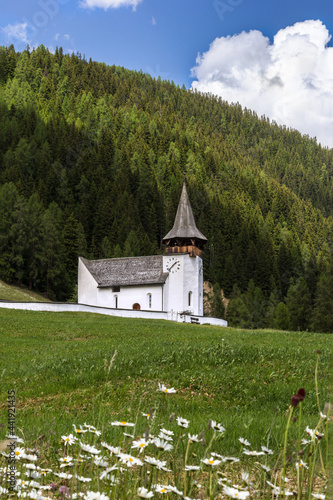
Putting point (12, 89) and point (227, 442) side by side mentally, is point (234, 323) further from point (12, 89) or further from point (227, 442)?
point (12, 89)

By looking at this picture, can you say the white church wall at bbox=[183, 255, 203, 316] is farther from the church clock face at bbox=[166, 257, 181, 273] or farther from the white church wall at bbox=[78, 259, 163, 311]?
the white church wall at bbox=[78, 259, 163, 311]

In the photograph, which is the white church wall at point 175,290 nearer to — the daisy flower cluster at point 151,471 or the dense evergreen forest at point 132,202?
the dense evergreen forest at point 132,202

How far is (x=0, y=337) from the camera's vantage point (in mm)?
22203

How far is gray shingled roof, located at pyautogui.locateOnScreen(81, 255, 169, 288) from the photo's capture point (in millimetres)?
61969

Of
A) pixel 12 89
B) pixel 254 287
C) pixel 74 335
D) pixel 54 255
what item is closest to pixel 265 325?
pixel 254 287

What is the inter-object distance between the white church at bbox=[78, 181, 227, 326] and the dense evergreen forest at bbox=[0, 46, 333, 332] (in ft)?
57.4

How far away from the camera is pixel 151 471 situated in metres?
2.55

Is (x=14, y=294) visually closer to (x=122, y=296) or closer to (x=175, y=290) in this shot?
(x=122, y=296)

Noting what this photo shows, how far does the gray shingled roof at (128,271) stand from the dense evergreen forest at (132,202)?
1575 centimetres

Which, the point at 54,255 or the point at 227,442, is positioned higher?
the point at 54,255

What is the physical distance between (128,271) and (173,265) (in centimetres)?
661

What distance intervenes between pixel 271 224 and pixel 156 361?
470 ft

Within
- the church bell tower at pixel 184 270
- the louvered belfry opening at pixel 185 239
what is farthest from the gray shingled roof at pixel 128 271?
the louvered belfry opening at pixel 185 239

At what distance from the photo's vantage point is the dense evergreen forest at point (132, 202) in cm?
8150
